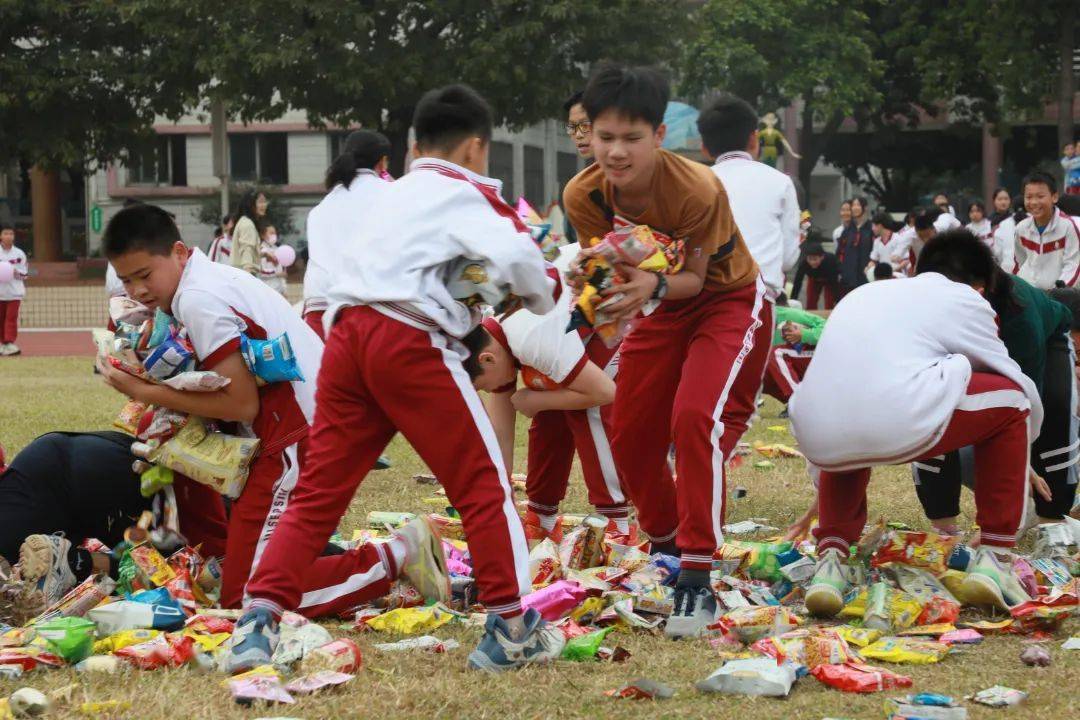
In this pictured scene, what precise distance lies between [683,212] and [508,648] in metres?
1.60

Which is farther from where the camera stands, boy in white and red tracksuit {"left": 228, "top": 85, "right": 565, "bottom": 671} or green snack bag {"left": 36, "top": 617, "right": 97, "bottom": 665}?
green snack bag {"left": 36, "top": 617, "right": 97, "bottom": 665}

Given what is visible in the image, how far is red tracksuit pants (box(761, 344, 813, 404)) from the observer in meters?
7.98

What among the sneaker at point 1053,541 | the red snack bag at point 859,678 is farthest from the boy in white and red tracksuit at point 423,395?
the sneaker at point 1053,541

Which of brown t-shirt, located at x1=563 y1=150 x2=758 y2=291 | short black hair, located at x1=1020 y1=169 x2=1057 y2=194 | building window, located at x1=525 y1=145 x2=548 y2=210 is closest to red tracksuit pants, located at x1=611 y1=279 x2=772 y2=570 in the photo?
brown t-shirt, located at x1=563 y1=150 x2=758 y2=291

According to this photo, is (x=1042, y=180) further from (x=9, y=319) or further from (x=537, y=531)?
(x=9, y=319)

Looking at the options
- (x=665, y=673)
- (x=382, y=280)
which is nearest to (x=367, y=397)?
(x=382, y=280)

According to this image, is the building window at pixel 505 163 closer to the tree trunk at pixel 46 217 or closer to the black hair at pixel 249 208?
the tree trunk at pixel 46 217

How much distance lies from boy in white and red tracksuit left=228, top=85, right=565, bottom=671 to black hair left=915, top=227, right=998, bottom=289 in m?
1.79

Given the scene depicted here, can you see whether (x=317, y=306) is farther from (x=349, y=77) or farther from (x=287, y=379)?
(x=349, y=77)

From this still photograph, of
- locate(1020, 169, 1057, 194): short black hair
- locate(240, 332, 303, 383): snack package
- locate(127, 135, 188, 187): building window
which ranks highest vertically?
locate(127, 135, 188, 187): building window

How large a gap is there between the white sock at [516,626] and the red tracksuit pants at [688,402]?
80 centimetres

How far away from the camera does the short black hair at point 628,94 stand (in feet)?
15.7

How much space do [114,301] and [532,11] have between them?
24276 millimetres

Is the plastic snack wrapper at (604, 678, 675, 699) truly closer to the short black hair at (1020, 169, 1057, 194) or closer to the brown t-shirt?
the brown t-shirt
